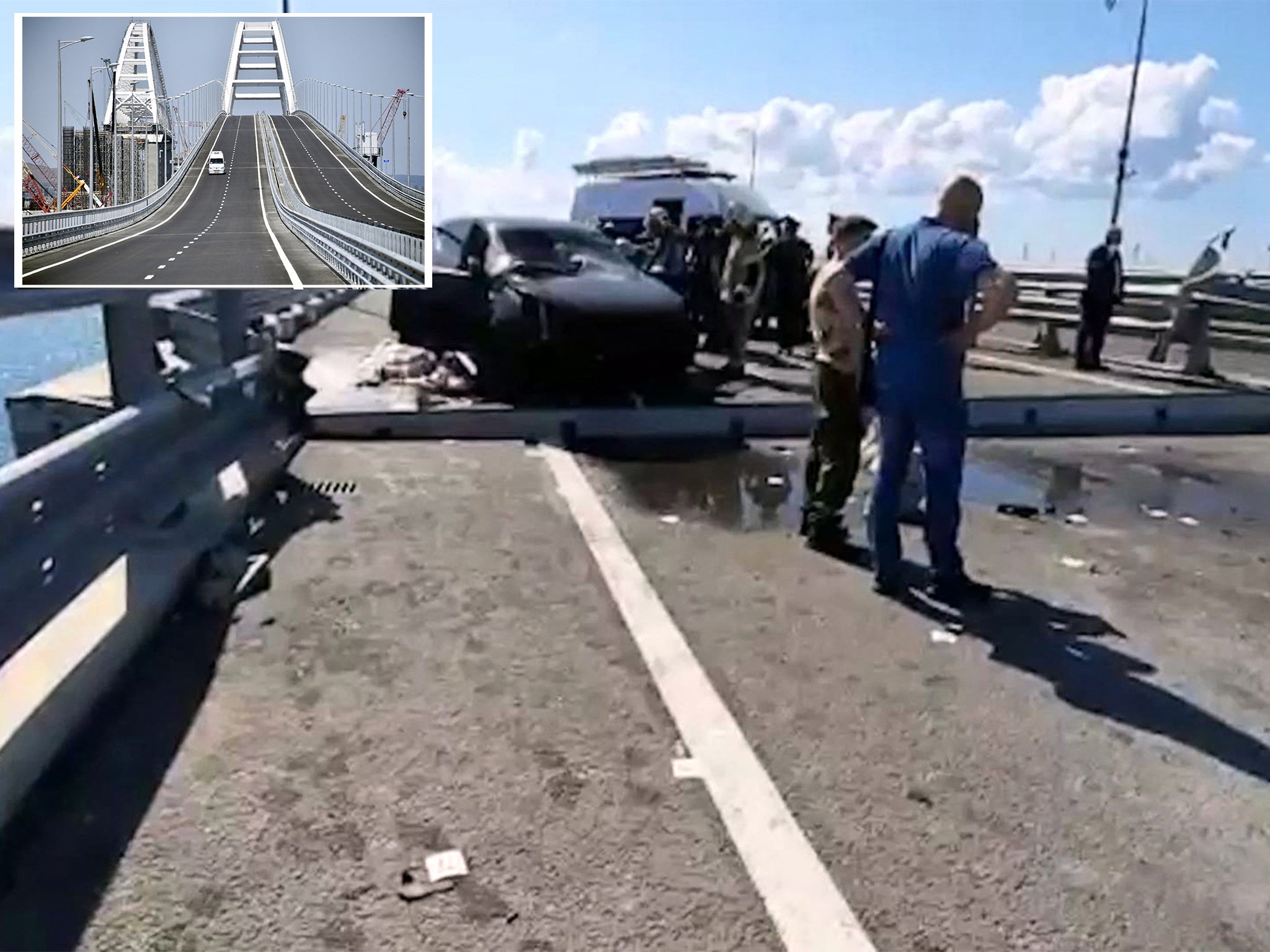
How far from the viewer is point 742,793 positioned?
332 cm

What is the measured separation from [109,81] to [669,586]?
3.67m

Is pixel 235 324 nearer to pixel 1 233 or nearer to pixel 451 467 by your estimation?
pixel 451 467

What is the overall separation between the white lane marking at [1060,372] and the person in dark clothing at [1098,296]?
0.39 m

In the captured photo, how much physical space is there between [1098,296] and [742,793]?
12.2 m

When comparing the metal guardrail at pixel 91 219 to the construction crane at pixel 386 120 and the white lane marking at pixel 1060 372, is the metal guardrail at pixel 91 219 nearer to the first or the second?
the construction crane at pixel 386 120

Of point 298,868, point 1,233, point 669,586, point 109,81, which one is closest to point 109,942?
point 298,868

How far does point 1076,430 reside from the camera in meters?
10.1

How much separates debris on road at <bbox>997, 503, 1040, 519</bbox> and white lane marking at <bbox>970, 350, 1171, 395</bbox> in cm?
520

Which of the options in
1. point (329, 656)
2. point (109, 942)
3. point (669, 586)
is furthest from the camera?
point (669, 586)

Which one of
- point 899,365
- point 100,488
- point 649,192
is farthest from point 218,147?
point 649,192

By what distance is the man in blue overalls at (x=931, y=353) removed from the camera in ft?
16.1

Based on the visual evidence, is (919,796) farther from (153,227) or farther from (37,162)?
(37,162)

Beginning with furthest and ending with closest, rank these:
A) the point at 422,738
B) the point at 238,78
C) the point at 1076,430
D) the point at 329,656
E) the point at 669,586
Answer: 1. the point at 1076,430
2. the point at 238,78
3. the point at 669,586
4. the point at 329,656
5. the point at 422,738

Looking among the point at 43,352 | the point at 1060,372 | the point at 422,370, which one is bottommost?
the point at 422,370
